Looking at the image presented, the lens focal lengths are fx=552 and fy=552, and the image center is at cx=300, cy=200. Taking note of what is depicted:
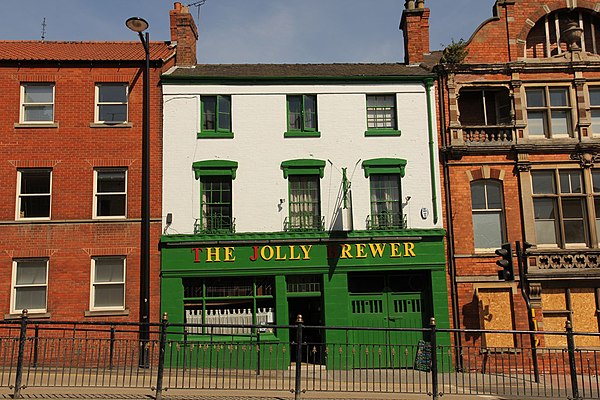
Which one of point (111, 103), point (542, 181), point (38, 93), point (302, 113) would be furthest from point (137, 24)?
point (542, 181)

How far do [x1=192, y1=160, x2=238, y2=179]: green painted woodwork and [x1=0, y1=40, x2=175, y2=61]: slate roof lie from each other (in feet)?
13.4

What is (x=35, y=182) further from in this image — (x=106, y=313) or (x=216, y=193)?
(x=216, y=193)

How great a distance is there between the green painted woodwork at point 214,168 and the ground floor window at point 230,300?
3522mm

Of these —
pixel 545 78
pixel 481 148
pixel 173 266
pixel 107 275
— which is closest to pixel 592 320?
pixel 481 148

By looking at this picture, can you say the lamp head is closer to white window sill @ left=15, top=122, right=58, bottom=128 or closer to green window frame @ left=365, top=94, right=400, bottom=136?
white window sill @ left=15, top=122, right=58, bottom=128

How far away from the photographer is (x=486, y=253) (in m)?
18.6

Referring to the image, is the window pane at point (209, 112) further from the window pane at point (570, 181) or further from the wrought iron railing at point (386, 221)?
the window pane at point (570, 181)

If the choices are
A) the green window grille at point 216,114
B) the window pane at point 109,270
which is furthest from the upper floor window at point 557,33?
the window pane at point 109,270

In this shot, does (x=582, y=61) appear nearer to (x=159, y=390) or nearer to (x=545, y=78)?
(x=545, y=78)

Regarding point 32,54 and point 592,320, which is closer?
point 592,320

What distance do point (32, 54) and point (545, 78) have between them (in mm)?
18067

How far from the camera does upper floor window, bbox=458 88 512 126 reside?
2002cm

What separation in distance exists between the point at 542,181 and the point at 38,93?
17.7m

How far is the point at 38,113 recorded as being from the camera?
18859 mm
